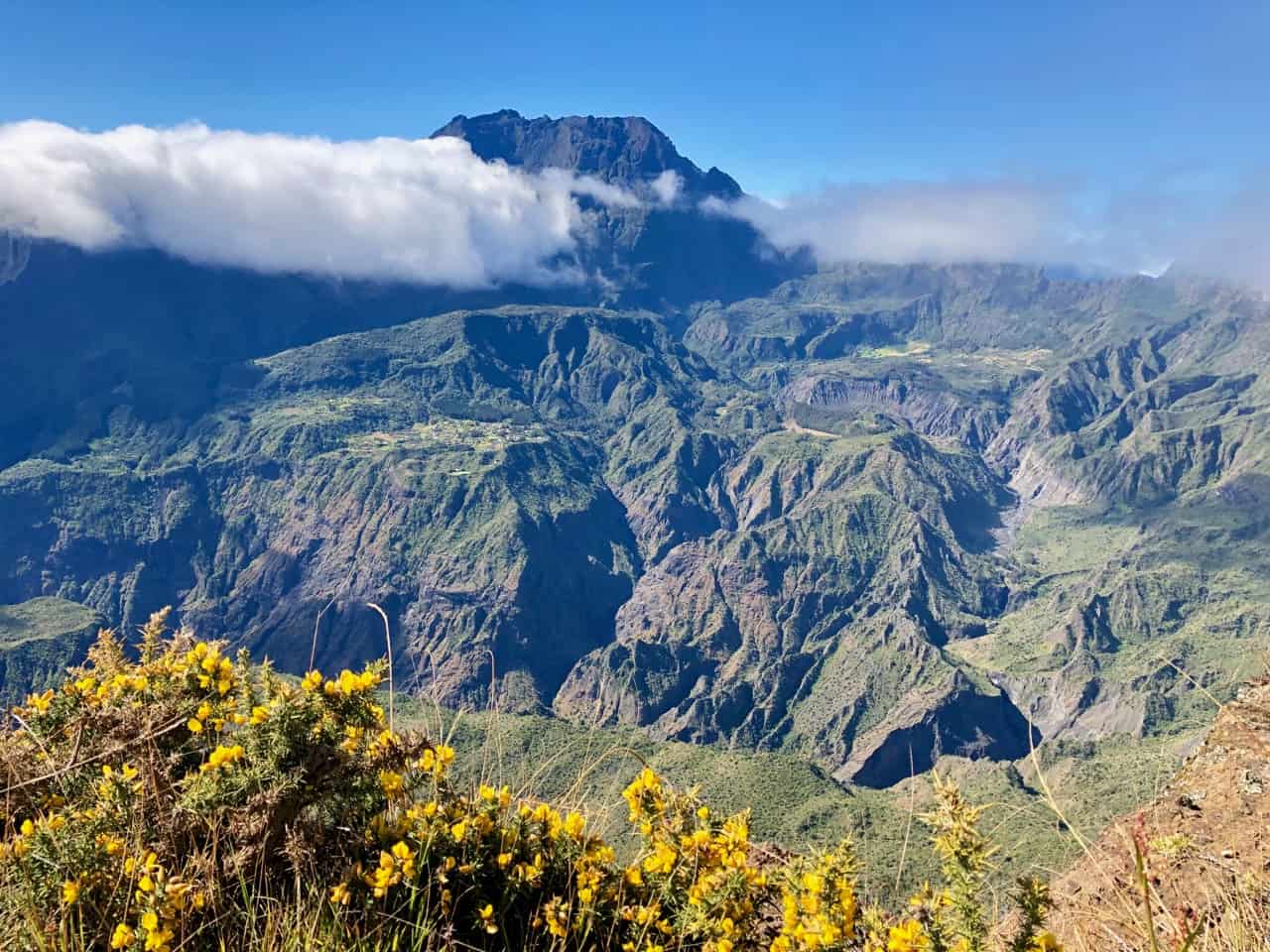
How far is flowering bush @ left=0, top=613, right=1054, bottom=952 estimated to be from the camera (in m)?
4.47

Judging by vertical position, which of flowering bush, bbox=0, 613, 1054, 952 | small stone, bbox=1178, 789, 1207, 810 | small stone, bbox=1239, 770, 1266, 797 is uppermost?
flowering bush, bbox=0, 613, 1054, 952

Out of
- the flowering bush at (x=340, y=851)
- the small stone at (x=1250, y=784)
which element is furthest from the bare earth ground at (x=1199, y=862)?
the flowering bush at (x=340, y=851)

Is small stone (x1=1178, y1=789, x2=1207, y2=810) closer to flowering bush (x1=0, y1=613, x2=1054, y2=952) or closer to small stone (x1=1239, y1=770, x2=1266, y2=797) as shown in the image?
small stone (x1=1239, y1=770, x2=1266, y2=797)

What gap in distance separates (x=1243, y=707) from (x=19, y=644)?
7351 inches

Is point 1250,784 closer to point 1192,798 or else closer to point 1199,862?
point 1192,798

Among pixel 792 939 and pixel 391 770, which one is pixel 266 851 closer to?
pixel 391 770

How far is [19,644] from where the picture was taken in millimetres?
148250

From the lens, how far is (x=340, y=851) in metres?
5.16

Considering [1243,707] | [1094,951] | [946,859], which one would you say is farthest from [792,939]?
[1243,707]

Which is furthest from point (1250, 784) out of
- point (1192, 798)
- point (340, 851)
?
point (340, 851)

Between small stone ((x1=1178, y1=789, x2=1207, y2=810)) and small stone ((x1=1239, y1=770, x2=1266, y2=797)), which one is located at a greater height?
small stone ((x1=1239, y1=770, x2=1266, y2=797))

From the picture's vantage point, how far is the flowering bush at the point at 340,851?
176 inches

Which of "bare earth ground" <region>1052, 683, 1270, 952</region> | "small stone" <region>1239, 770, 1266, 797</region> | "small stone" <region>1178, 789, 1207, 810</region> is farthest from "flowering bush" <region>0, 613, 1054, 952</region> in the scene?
"small stone" <region>1239, 770, 1266, 797</region>

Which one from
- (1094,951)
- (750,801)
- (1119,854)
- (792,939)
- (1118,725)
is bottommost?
(1118,725)
